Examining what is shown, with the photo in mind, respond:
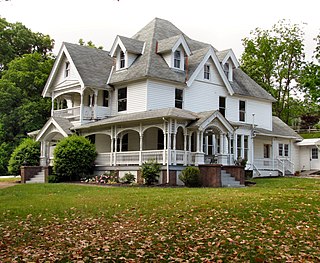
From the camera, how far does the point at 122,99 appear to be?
31.4 metres

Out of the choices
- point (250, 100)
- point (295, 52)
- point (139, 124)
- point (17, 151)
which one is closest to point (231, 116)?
point (250, 100)

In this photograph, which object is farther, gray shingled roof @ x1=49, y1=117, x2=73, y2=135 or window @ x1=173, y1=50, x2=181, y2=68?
window @ x1=173, y1=50, x2=181, y2=68

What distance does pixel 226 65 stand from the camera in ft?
116

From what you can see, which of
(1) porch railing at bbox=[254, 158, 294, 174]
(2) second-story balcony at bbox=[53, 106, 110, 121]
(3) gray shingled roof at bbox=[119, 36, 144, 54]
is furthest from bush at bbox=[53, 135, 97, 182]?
(1) porch railing at bbox=[254, 158, 294, 174]

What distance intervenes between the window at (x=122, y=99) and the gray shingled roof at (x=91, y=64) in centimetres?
127

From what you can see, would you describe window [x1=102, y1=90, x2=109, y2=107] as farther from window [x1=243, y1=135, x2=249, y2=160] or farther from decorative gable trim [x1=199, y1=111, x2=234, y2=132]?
window [x1=243, y1=135, x2=249, y2=160]

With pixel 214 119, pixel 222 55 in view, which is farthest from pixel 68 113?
pixel 222 55

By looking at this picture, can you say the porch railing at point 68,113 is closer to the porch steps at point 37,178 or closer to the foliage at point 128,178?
the porch steps at point 37,178

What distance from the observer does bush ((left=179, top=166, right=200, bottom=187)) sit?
24595mm

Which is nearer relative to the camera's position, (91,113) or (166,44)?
(166,44)

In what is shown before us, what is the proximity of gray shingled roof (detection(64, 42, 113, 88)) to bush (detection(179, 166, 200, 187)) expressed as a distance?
32.8 ft

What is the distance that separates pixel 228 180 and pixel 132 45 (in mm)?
11892

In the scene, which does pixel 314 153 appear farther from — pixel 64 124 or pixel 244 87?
pixel 64 124

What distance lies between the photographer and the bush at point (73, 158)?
1116 inches
